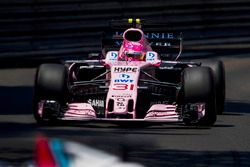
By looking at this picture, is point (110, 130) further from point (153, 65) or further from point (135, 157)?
point (135, 157)

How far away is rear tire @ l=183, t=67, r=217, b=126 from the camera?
1287 centimetres

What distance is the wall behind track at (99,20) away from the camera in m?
25.4

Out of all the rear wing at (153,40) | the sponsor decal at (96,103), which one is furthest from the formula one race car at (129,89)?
the rear wing at (153,40)

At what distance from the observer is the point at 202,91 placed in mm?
12898

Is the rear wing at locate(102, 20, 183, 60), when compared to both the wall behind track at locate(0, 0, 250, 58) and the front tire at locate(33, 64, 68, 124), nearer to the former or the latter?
the front tire at locate(33, 64, 68, 124)

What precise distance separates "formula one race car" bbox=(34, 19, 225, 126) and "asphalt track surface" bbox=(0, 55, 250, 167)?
0.66 feet

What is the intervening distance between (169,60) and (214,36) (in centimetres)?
1169

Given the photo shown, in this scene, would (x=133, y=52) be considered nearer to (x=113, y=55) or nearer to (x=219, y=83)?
(x=113, y=55)

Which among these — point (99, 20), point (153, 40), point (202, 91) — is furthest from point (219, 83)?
point (99, 20)

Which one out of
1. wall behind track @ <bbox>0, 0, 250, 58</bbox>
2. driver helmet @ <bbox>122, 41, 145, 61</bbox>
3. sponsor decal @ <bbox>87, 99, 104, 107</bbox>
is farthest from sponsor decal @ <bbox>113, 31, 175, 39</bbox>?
wall behind track @ <bbox>0, 0, 250, 58</bbox>

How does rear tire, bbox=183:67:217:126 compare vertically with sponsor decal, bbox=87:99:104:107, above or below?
above

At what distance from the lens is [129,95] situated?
1282 cm

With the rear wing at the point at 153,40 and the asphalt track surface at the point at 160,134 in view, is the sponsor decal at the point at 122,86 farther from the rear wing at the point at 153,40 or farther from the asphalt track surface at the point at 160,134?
the rear wing at the point at 153,40

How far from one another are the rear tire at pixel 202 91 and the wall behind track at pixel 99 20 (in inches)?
474
